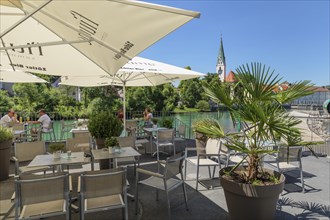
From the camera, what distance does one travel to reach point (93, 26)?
249cm

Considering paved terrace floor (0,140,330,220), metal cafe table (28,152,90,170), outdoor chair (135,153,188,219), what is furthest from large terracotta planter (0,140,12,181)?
outdoor chair (135,153,188,219)

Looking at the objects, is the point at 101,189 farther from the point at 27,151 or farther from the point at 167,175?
the point at 27,151

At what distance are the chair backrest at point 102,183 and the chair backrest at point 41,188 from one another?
204 millimetres

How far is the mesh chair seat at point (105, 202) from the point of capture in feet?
8.92

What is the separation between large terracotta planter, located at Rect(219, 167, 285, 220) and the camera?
2.74 meters

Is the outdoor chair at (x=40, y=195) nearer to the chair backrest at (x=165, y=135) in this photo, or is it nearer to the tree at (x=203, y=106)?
the chair backrest at (x=165, y=135)

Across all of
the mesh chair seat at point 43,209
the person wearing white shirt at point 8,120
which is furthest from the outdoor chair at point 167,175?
the person wearing white shirt at point 8,120

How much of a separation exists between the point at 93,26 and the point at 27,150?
3.04 meters

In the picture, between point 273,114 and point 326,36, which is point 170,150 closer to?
point 273,114

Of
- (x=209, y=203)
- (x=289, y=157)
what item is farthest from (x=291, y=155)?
(x=209, y=203)

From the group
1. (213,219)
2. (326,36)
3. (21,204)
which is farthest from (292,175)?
(326,36)

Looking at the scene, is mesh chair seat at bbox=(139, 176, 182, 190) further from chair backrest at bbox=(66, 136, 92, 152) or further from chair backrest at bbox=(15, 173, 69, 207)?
chair backrest at bbox=(66, 136, 92, 152)

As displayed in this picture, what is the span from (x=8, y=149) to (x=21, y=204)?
3179mm

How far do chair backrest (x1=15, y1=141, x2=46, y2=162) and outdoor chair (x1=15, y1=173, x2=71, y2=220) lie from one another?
1.93 m
